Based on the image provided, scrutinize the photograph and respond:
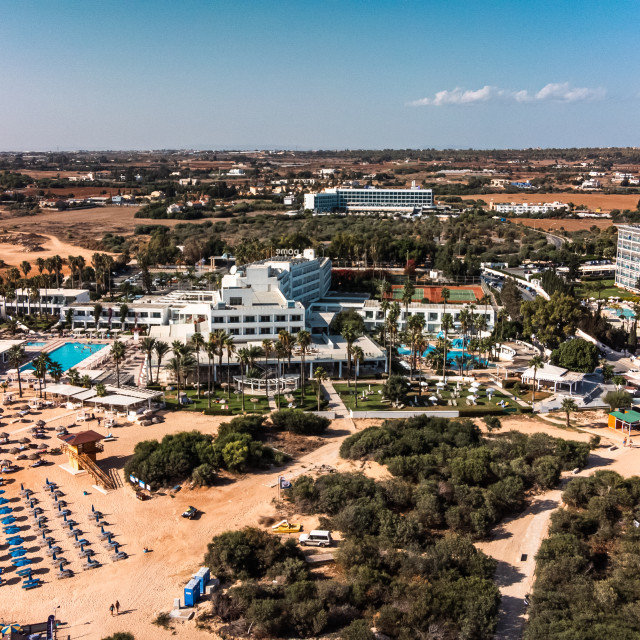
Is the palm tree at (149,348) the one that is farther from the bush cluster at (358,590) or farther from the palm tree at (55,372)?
the bush cluster at (358,590)

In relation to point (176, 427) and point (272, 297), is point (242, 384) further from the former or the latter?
point (272, 297)

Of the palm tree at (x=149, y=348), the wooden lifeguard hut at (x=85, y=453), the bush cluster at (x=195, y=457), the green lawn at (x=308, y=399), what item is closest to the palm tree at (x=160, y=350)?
the palm tree at (x=149, y=348)

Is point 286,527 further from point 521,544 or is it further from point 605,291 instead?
point 605,291

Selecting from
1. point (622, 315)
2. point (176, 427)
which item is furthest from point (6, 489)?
point (622, 315)

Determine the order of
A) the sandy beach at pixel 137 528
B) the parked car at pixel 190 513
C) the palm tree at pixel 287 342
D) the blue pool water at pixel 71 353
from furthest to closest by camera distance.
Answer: the blue pool water at pixel 71 353 → the palm tree at pixel 287 342 → the parked car at pixel 190 513 → the sandy beach at pixel 137 528

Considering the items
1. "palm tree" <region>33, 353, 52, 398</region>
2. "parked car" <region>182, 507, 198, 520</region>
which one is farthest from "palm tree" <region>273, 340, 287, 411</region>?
"palm tree" <region>33, 353, 52, 398</region>

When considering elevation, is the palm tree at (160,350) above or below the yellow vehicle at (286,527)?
above

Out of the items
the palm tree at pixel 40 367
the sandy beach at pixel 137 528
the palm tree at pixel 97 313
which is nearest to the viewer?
the sandy beach at pixel 137 528
